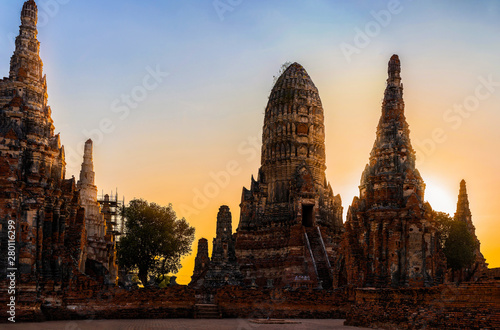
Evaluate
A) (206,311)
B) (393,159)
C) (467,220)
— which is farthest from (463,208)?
(206,311)

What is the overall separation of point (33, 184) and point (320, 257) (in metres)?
20.6

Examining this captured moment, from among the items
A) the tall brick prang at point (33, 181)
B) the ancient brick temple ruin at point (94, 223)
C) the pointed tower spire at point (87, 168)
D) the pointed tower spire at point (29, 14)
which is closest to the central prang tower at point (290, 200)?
the ancient brick temple ruin at point (94, 223)

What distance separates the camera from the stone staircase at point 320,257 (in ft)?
118

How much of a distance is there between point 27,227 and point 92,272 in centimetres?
889

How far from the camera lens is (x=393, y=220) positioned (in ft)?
87.9

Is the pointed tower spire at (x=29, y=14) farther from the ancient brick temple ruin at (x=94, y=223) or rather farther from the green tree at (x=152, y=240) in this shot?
the green tree at (x=152, y=240)

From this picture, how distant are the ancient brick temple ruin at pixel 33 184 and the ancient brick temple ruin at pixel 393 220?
44.0ft

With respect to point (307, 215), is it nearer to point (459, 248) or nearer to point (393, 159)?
point (459, 248)

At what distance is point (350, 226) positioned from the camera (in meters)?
29.8

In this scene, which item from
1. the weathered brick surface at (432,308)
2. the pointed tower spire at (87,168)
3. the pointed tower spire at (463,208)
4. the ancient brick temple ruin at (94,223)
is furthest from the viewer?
the pointed tower spire at (87,168)

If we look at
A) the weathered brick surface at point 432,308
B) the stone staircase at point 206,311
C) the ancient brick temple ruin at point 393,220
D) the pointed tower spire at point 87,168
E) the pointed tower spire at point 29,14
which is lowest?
the stone staircase at point 206,311

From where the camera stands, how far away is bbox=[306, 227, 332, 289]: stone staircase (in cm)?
3606

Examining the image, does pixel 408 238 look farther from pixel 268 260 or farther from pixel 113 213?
pixel 113 213

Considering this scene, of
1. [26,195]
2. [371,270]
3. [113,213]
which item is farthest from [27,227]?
[113,213]
